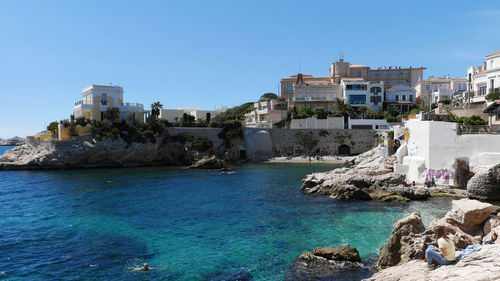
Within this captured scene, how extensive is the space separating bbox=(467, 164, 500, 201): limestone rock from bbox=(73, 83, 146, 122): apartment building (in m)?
52.7

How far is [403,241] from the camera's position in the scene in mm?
12930

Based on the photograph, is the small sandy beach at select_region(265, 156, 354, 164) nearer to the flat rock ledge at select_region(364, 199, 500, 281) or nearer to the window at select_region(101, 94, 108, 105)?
the window at select_region(101, 94, 108, 105)

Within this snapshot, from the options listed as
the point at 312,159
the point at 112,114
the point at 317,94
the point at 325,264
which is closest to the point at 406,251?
the point at 325,264

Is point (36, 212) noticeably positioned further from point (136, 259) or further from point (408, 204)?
point (408, 204)

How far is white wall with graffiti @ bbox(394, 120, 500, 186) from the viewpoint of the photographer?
92.3ft

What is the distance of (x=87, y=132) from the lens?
2228 inches

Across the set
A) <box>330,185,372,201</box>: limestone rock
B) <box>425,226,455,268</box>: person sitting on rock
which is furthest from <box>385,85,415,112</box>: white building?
<box>425,226,455,268</box>: person sitting on rock

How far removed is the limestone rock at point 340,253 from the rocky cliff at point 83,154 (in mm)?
47595

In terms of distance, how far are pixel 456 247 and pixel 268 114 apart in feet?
200

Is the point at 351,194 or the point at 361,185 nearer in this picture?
the point at 351,194

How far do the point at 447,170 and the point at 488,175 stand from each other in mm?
3796

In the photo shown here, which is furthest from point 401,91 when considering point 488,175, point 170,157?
point 488,175

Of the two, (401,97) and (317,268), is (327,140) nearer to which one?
(401,97)


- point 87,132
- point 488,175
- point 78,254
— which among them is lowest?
point 78,254
